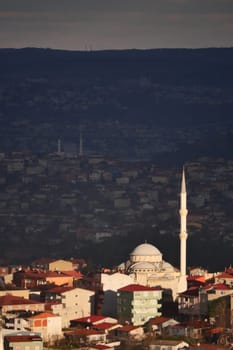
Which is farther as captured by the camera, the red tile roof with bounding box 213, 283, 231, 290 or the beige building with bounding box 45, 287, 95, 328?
the red tile roof with bounding box 213, 283, 231, 290

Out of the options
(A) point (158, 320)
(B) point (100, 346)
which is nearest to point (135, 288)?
(A) point (158, 320)

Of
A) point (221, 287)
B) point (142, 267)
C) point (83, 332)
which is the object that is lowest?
point (83, 332)

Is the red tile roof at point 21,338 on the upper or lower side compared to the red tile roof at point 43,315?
lower

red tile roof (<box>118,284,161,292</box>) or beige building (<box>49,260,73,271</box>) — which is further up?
beige building (<box>49,260,73,271</box>)

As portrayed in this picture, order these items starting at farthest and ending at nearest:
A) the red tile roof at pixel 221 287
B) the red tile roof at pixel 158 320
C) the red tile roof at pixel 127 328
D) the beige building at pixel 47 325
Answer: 1. the red tile roof at pixel 221 287
2. the red tile roof at pixel 158 320
3. the red tile roof at pixel 127 328
4. the beige building at pixel 47 325

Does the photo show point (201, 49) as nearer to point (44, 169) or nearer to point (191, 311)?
point (44, 169)

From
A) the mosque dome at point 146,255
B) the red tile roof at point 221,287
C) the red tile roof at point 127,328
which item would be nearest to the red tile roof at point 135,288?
the red tile roof at point 221,287

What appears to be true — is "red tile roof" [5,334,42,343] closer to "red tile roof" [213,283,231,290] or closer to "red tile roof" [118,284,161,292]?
"red tile roof" [118,284,161,292]

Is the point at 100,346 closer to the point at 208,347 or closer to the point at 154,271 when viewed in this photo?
the point at 208,347


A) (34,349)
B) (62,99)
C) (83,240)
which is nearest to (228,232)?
(83,240)

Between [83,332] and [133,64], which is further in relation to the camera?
[133,64]

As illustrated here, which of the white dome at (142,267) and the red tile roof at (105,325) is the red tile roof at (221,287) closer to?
the white dome at (142,267)

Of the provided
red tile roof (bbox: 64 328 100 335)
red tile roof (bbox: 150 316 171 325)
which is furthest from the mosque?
red tile roof (bbox: 64 328 100 335)
